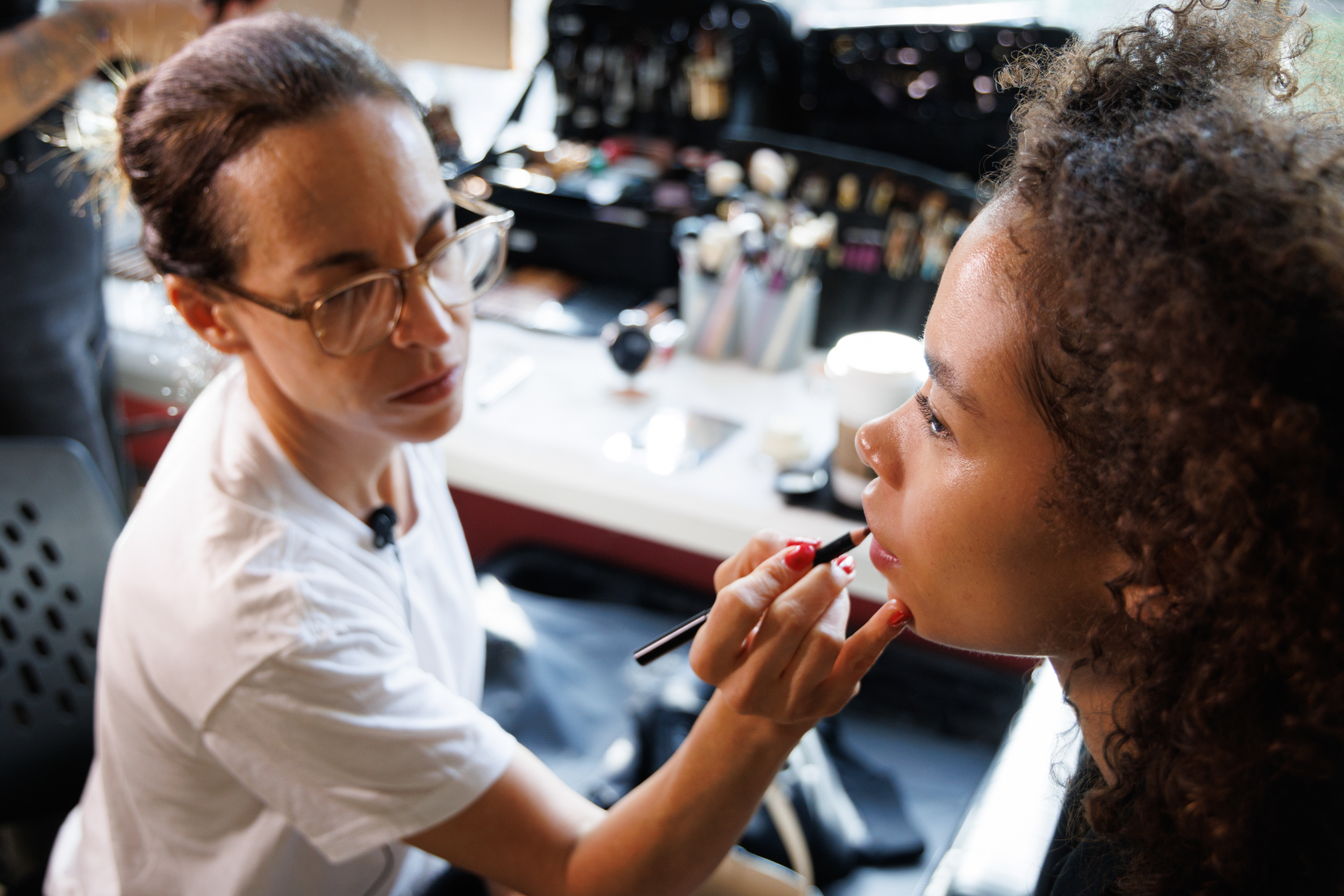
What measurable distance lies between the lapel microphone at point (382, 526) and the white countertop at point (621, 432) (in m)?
0.42

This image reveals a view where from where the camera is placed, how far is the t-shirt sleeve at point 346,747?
80 centimetres

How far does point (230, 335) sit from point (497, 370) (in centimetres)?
85

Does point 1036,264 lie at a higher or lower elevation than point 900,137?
higher

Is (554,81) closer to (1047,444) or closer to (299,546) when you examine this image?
(299,546)

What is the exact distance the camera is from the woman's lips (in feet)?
2.34

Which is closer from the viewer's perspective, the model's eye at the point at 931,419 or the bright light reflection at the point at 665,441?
the model's eye at the point at 931,419

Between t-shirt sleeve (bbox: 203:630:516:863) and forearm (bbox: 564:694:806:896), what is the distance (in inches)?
4.7

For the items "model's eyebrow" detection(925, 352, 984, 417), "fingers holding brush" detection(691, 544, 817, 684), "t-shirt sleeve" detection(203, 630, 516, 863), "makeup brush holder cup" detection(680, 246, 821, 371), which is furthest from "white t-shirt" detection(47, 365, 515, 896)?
"makeup brush holder cup" detection(680, 246, 821, 371)

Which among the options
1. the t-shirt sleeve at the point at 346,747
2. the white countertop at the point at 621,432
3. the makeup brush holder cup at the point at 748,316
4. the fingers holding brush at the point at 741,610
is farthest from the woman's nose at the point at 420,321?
the makeup brush holder cup at the point at 748,316

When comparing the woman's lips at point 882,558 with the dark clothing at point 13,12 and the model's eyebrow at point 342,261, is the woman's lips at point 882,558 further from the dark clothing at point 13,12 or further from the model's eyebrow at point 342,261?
the dark clothing at point 13,12

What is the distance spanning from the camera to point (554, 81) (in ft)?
7.47


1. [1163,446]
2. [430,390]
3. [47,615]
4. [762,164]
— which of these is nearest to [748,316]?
[762,164]

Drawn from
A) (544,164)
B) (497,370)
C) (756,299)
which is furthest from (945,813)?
Result: (544,164)

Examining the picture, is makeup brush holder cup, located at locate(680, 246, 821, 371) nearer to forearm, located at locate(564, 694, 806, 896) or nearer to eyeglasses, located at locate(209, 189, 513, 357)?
eyeglasses, located at locate(209, 189, 513, 357)
